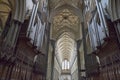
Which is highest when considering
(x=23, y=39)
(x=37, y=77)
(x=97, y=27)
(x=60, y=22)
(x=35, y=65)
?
(x=60, y=22)

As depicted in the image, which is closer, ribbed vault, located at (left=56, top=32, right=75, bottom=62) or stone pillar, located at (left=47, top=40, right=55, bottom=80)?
stone pillar, located at (left=47, top=40, right=55, bottom=80)

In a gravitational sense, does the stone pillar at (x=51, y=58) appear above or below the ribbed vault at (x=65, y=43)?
below

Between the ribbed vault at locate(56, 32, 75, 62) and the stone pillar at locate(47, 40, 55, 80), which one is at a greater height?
the ribbed vault at locate(56, 32, 75, 62)

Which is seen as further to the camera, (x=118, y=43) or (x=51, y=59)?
(x=51, y=59)

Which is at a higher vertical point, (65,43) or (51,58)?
(65,43)

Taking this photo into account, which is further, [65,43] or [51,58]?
[65,43]

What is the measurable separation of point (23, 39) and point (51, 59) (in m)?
11.5

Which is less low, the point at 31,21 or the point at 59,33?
the point at 59,33

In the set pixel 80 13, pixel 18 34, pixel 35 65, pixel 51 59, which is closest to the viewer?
pixel 18 34

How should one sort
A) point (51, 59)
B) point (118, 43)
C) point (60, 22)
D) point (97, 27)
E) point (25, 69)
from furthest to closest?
point (60, 22) < point (51, 59) < point (97, 27) < point (25, 69) < point (118, 43)

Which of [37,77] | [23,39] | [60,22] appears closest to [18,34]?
[23,39]

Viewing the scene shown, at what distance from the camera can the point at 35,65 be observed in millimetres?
Answer: 9258

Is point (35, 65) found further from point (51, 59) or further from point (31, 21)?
point (51, 59)

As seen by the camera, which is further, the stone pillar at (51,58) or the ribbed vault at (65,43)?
the ribbed vault at (65,43)
